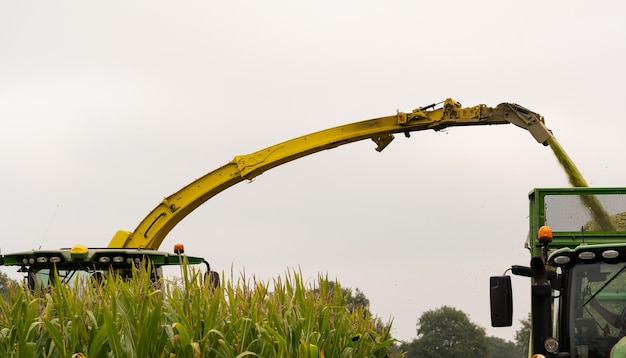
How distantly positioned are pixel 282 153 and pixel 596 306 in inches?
357

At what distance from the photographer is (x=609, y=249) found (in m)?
7.09

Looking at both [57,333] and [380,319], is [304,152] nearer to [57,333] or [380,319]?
[380,319]

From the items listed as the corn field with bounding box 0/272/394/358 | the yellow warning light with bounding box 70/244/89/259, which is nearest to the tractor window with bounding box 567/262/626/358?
the corn field with bounding box 0/272/394/358

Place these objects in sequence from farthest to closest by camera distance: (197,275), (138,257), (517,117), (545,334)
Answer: (517,117)
(138,257)
(197,275)
(545,334)

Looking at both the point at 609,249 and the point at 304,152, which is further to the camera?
the point at 304,152

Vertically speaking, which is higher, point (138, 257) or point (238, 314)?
point (138, 257)

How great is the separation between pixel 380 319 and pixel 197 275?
230 centimetres

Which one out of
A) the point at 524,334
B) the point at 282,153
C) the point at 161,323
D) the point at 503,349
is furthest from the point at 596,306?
the point at 503,349

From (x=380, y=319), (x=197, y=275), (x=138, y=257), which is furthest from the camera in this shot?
(x=138, y=257)

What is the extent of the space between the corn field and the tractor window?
1.91m

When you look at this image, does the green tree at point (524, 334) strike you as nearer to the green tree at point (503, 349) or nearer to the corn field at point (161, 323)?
the corn field at point (161, 323)

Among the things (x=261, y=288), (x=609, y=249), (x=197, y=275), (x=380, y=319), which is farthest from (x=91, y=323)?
(x=609, y=249)

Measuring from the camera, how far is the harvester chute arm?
1522 centimetres

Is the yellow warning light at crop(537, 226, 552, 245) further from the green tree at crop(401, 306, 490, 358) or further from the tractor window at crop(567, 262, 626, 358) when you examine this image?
the green tree at crop(401, 306, 490, 358)
